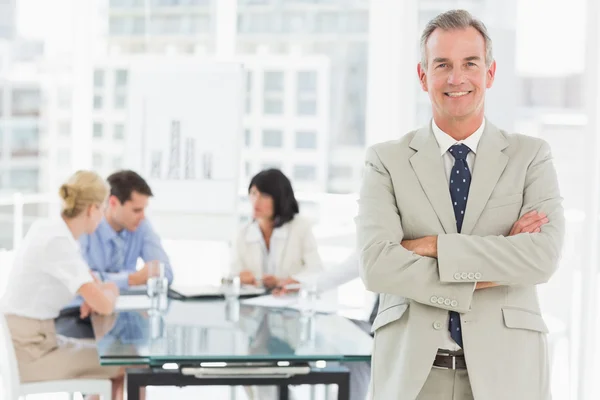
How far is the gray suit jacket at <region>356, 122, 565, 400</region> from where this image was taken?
1.98 metres

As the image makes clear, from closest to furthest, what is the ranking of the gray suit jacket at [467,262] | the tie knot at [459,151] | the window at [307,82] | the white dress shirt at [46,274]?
the gray suit jacket at [467,262]
the tie knot at [459,151]
the white dress shirt at [46,274]
the window at [307,82]

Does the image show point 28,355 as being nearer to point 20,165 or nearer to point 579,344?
point 579,344

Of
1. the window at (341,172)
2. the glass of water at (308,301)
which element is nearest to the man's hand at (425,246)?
the glass of water at (308,301)

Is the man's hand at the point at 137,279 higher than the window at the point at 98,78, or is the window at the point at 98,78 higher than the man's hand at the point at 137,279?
the window at the point at 98,78

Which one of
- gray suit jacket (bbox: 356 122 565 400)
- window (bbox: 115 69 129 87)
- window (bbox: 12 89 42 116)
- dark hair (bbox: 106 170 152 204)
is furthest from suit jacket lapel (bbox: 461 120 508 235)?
window (bbox: 12 89 42 116)

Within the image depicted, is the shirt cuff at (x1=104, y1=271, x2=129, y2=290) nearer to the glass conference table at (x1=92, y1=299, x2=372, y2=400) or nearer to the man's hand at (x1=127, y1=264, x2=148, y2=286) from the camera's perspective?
the man's hand at (x1=127, y1=264, x2=148, y2=286)

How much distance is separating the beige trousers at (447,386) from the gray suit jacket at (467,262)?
4 centimetres

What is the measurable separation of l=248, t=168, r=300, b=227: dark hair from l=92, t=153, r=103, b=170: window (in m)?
2.24

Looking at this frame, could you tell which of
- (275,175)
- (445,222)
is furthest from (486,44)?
(275,175)

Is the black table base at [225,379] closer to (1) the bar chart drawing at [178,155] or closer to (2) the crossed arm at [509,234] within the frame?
(2) the crossed arm at [509,234]

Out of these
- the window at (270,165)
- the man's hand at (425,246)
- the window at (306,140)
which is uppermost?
the window at (306,140)

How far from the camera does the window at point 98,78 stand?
665 cm

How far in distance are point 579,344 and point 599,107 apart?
1273 millimetres

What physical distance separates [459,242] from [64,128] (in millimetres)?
5224
